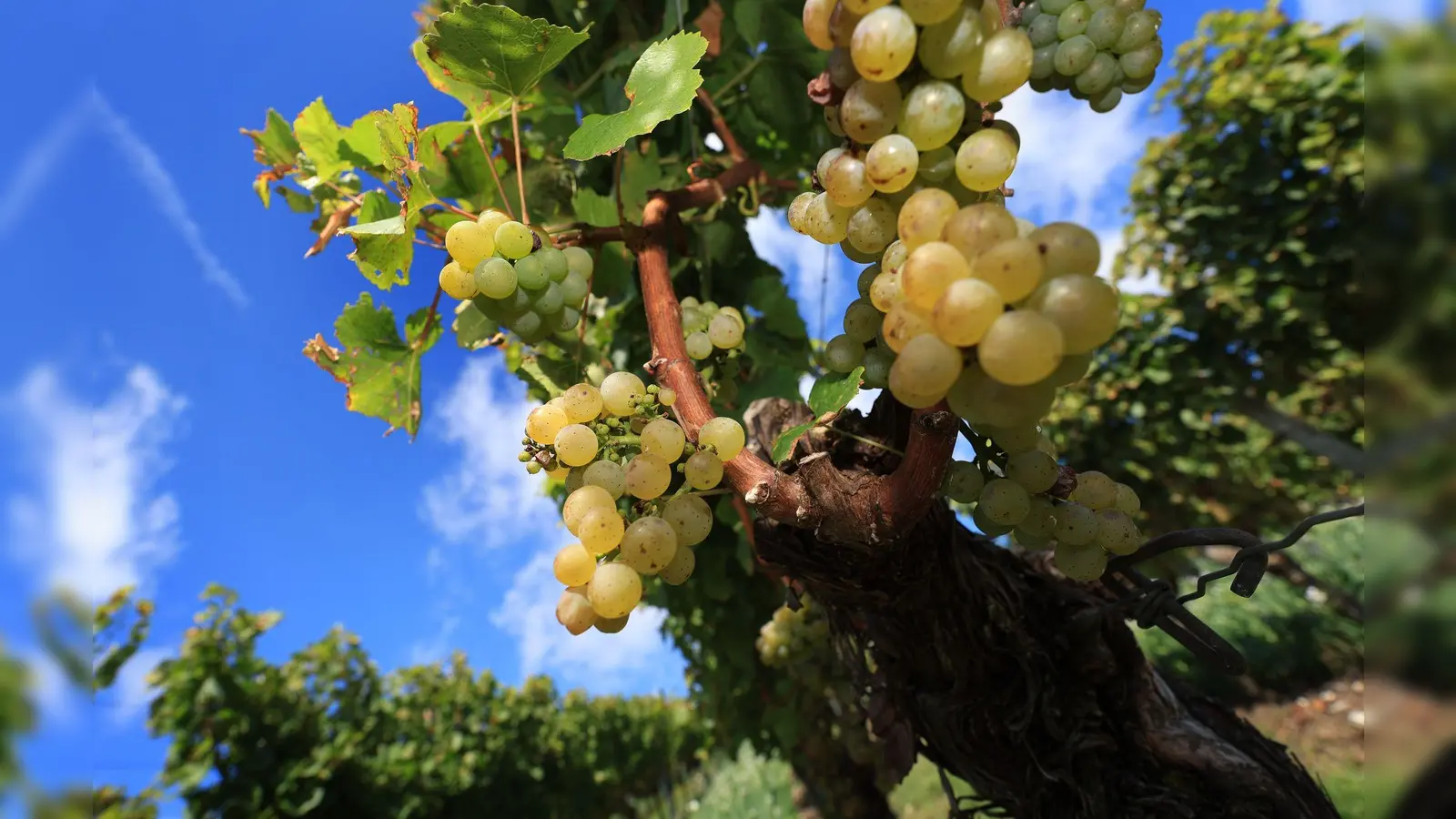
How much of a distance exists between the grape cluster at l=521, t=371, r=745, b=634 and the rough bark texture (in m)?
0.16

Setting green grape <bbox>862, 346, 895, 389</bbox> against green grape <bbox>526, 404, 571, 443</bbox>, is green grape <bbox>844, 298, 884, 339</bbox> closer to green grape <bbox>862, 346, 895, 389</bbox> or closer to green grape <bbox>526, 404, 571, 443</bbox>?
green grape <bbox>862, 346, 895, 389</bbox>

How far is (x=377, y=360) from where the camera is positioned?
3.23 ft

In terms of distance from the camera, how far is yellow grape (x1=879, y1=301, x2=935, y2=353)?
422mm

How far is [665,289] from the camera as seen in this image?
31.2 inches

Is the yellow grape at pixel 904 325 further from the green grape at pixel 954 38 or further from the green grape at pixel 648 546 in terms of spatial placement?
the green grape at pixel 648 546

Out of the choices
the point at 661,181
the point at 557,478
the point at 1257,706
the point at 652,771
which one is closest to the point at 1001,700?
the point at 557,478

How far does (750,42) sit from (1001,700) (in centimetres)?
111

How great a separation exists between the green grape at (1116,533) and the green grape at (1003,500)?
0.09 meters

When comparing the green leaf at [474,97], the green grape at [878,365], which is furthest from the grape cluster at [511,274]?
the green grape at [878,365]

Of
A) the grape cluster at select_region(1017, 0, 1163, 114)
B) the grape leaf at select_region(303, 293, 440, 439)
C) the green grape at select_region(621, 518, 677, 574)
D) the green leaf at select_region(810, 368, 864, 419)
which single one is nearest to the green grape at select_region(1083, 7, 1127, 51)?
the grape cluster at select_region(1017, 0, 1163, 114)

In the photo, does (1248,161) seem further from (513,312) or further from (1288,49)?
(513,312)

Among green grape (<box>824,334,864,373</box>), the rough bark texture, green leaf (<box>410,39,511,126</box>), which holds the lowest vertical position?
the rough bark texture

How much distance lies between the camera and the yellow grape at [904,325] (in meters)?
0.42

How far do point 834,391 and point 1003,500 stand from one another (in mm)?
173
